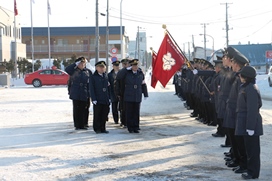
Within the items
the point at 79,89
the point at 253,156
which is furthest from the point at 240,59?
the point at 79,89

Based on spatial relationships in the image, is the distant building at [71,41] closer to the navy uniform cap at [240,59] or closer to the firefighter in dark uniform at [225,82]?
the firefighter in dark uniform at [225,82]

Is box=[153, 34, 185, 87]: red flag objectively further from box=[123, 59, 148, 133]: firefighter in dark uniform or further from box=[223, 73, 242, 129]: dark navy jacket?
box=[223, 73, 242, 129]: dark navy jacket

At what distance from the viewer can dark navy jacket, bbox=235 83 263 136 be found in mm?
6762

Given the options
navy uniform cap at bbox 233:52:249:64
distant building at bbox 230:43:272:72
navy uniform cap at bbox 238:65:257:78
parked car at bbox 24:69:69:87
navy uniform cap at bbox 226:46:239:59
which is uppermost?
distant building at bbox 230:43:272:72

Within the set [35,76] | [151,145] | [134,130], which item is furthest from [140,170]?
[35,76]

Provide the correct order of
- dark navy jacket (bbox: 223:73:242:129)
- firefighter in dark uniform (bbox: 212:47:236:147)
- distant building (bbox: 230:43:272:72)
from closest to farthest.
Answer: dark navy jacket (bbox: 223:73:242:129), firefighter in dark uniform (bbox: 212:47:236:147), distant building (bbox: 230:43:272:72)

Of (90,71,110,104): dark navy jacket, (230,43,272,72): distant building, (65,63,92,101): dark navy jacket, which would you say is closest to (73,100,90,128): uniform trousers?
(65,63,92,101): dark navy jacket

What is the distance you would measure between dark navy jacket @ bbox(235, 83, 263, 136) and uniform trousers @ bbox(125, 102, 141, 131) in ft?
16.2

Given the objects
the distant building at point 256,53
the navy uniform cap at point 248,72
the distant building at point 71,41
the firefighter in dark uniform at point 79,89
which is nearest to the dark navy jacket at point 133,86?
the firefighter in dark uniform at point 79,89

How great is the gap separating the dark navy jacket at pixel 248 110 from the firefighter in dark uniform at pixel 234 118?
1.41 feet

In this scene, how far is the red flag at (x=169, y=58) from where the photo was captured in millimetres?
12578

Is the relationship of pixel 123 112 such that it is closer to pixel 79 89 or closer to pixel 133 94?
pixel 133 94

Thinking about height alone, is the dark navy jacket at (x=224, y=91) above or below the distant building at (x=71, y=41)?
below

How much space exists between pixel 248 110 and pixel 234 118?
2.59 ft
